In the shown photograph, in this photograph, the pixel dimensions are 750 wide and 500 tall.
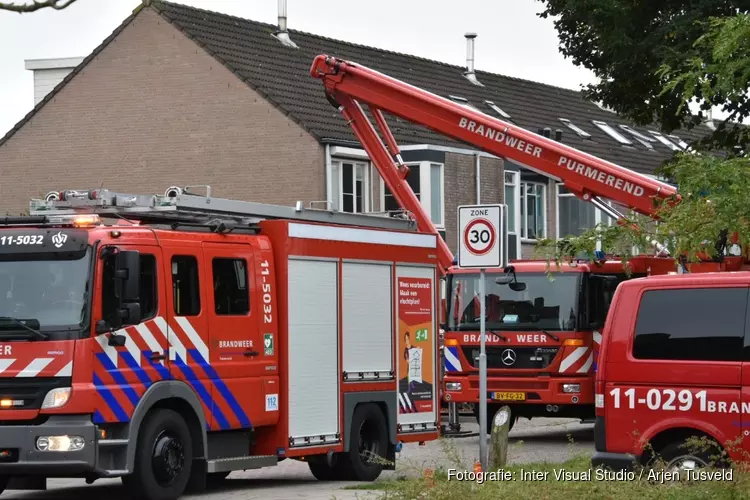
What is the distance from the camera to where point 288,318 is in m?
14.9

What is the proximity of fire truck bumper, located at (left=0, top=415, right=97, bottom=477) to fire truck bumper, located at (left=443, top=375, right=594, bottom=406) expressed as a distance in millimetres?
9752

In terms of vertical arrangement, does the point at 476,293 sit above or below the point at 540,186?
below

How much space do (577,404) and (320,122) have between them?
57.1 ft

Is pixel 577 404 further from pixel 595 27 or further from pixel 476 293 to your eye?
pixel 595 27

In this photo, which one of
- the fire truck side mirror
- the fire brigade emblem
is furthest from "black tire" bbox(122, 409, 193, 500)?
the fire brigade emblem

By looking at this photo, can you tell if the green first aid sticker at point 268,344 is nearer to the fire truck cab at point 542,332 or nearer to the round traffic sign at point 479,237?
the round traffic sign at point 479,237

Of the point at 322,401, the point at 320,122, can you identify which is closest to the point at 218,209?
the point at 322,401

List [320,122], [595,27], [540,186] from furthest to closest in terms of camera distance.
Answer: [540,186]
[320,122]
[595,27]

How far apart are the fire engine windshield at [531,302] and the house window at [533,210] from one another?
72.5ft

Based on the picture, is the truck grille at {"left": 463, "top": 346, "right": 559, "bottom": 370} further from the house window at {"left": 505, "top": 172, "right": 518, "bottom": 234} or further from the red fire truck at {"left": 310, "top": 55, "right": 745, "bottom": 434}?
the house window at {"left": 505, "top": 172, "right": 518, "bottom": 234}

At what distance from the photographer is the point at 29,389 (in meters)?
12.7

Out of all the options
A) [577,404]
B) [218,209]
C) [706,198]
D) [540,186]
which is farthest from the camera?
[540,186]

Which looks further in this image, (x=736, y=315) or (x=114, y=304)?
(x=114, y=304)

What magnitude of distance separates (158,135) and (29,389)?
2608 centimetres
